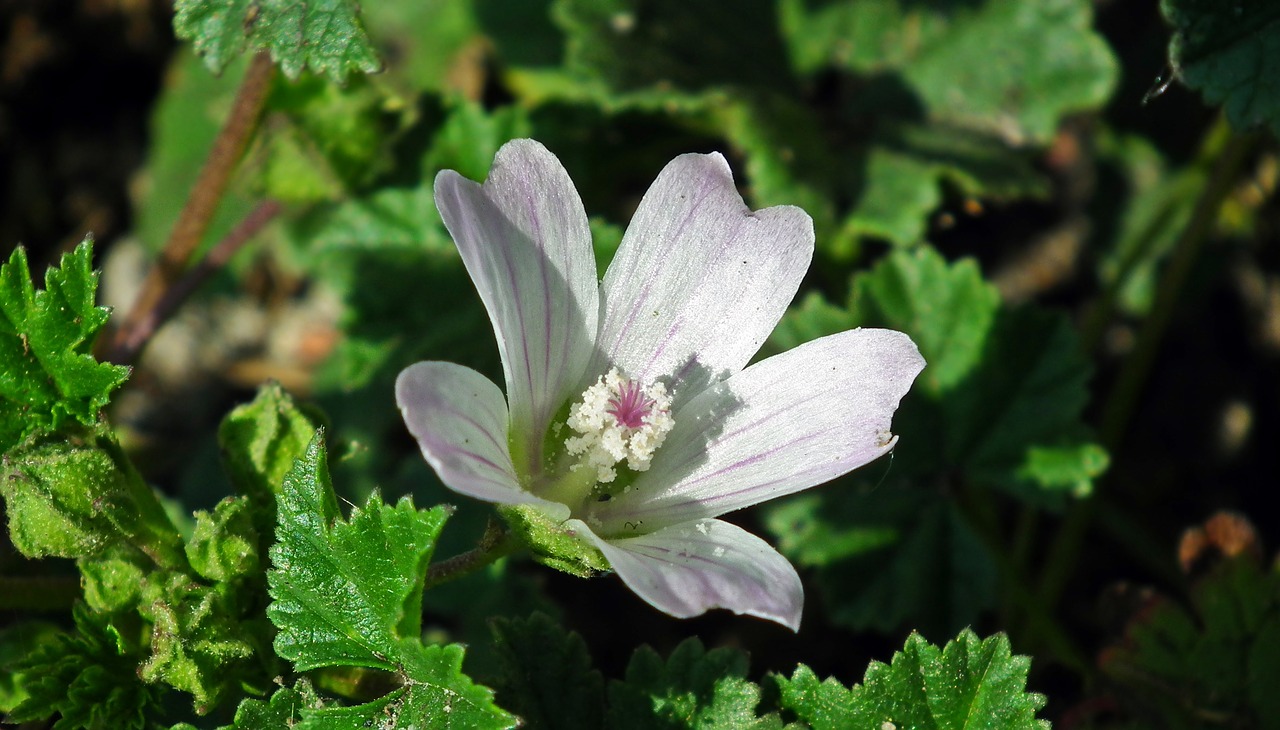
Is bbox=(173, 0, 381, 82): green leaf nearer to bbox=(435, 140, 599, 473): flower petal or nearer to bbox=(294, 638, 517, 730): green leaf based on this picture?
bbox=(435, 140, 599, 473): flower petal

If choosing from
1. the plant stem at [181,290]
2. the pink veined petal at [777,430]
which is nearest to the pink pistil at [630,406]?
the pink veined petal at [777,430]

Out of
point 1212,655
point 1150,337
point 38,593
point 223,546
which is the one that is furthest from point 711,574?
point 1150,337

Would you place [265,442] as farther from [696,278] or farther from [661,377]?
[696,278]

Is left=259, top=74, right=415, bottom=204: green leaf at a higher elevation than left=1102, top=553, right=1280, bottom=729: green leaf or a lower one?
higher

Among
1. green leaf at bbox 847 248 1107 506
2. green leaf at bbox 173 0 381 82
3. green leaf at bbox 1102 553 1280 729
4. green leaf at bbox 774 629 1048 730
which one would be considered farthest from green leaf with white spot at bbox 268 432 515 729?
green leaf at bbox 1102 553 1280 729

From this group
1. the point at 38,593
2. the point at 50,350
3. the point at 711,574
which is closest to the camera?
the point at 711,574

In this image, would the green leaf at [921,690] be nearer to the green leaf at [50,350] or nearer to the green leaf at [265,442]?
the green leaf at [265,442]
